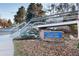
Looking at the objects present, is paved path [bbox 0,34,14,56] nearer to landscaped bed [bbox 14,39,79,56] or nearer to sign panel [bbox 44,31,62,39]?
landscaped bed [bbox 14,39,79,56]

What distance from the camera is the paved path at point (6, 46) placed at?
6.69ft

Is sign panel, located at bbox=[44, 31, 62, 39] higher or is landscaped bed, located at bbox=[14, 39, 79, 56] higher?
sign panel, located at bbox=[44, 31, 62, 39]

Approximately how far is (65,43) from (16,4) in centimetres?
56

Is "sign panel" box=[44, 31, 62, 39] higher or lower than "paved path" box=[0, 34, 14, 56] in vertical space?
higher

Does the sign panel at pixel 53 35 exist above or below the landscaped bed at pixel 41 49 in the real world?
above

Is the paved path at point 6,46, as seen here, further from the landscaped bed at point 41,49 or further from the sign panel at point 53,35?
the sign panel at point 53,35

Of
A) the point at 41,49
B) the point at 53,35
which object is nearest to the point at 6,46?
the point at 41,49

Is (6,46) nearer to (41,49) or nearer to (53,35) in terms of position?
(41,49)

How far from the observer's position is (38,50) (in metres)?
2.04

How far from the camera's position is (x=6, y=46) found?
2059 millimetres

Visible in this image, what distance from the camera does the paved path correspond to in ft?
6.69

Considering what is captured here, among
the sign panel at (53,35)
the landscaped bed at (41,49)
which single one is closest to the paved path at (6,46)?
the landscaped bed at (41,49)

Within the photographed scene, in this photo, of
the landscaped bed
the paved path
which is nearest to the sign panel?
the landscaped bed

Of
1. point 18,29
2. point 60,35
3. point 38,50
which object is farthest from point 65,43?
point 18,29
